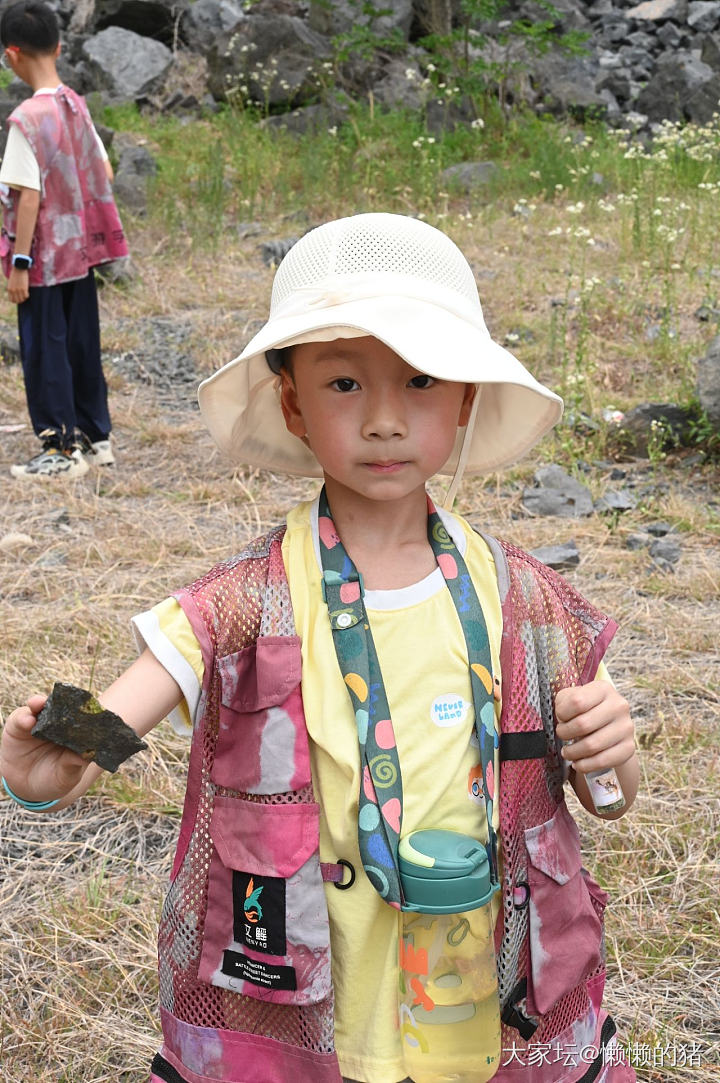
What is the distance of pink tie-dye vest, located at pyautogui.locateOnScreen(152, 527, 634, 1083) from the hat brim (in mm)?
202

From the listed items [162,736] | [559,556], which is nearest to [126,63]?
[559,556]

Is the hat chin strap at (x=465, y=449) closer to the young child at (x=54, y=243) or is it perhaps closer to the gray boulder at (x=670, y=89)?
the young child at (x=54, y=243)

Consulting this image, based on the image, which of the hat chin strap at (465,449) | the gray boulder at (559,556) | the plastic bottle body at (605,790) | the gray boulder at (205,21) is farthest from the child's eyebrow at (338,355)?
the gray boulder at (205,21)

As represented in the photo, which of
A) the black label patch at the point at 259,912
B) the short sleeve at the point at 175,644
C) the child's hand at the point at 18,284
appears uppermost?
the short sleeve at the point at 175,644

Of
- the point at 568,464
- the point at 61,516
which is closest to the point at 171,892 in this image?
the point at 61,516

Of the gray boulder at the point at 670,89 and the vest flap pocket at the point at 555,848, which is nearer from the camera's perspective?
the vest flap pocket at the point at 555,848

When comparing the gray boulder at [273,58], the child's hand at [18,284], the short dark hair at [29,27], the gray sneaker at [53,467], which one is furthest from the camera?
the gray boulder at [273,58]

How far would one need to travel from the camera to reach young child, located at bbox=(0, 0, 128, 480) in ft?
13.8

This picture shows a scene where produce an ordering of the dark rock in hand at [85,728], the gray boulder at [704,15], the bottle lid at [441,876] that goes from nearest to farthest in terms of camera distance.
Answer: the dark rock in hand at [85,728]
the bottle lid at [441,876]
the gray boulder at [704,15]

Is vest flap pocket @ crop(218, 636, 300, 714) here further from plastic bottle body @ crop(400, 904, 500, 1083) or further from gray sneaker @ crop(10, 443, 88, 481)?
gray sneaker @ crop(10, 443, 88, 481)

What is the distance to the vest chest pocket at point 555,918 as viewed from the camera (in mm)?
1433

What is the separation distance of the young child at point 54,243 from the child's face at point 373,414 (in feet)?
10.4

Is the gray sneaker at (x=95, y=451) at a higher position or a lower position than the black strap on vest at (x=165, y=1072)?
lower

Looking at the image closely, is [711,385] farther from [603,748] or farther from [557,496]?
[603,748]
